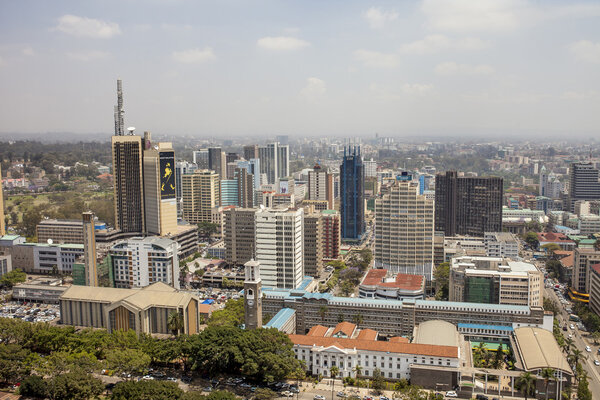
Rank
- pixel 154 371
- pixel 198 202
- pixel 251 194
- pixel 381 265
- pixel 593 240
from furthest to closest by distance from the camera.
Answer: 1. pixel 251 194
2. pixel 198 202
3. pixel 593 240
4. pixel 381 265
5. pixel 154 371

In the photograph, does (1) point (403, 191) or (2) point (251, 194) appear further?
(2) point (251, 194)

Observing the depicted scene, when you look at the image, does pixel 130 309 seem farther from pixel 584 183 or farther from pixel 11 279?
pixel 584 183

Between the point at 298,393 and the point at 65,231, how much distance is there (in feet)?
65.3

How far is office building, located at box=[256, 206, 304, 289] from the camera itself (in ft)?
66.2

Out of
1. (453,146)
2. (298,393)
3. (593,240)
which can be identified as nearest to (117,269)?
(298,393)

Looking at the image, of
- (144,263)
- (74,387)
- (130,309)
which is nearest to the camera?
(74,387)

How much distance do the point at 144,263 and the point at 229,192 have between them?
20.4m

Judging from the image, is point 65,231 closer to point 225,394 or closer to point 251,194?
point 251,194

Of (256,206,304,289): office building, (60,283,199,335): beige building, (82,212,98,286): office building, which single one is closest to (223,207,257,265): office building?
(256,206,304,289): office building

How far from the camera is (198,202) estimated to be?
124ft

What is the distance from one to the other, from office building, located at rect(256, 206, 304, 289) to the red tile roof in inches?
189

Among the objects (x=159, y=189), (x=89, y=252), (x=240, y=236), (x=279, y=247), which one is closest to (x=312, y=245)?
(x=240, y=236)

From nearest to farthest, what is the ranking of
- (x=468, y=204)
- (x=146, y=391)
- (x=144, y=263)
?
(x=146, y=391), (x=144, y=263), (x=468, y=204)

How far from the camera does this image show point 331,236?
2908 centimetres
